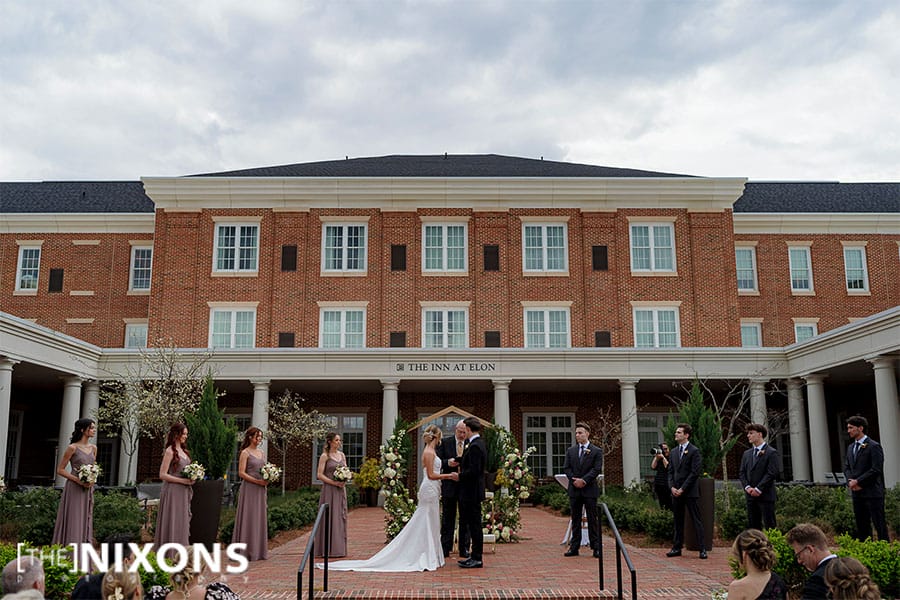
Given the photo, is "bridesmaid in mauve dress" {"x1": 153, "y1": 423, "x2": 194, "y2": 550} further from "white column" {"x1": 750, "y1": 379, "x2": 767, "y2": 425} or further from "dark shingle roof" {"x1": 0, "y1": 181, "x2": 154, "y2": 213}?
"dark shingle roof" {"x1": 0, "y1": 181, "x2": 154, "y2": 213}

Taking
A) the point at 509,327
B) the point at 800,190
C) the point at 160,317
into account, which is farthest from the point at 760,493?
the point at 800,190

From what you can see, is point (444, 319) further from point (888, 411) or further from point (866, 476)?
point (866, 476)

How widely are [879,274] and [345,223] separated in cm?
2197

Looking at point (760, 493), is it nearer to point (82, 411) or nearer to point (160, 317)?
point (82, 411)

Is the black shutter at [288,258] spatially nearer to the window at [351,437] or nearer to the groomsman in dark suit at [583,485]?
the window at [351,437]

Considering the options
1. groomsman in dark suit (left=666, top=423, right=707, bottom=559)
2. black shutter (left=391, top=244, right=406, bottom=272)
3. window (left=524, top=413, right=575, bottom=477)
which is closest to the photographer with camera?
groomsman in dark suit (left=666, top=423, right=707, bottom=559)

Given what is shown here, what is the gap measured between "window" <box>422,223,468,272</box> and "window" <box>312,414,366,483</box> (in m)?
6.24

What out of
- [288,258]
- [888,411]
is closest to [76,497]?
[888,411]

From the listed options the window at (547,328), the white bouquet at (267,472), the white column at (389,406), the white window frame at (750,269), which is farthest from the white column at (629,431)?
the white bouquet at (267,472)

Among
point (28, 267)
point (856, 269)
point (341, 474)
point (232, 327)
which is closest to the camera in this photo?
point (341, 474)

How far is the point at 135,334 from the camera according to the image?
3531 centimetres

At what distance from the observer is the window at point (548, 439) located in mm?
32000

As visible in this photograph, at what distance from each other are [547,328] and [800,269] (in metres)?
11.8

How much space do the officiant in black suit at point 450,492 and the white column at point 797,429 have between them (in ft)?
61.8
